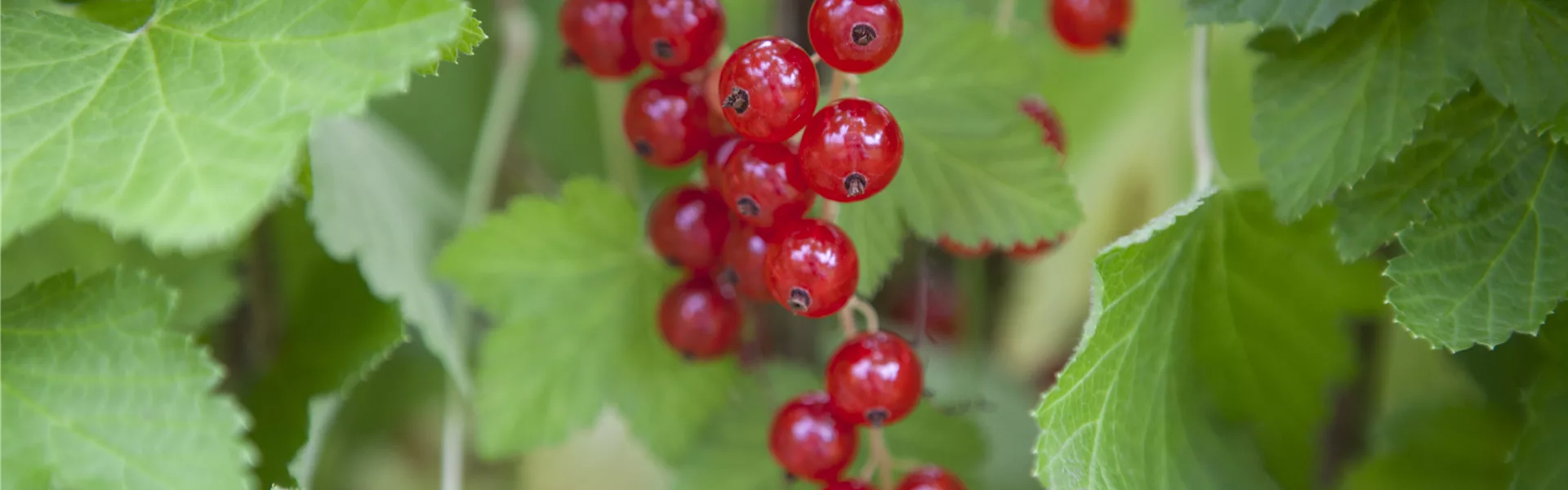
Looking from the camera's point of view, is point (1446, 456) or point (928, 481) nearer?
point (928, 481)

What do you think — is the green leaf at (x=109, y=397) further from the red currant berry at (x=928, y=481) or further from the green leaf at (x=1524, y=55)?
the green leaf at (x=1524, y=55)

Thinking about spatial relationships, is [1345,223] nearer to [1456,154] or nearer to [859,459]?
[1456,154]

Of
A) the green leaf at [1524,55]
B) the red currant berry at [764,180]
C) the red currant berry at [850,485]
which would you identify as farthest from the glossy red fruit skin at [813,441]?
the green leaf at [1524,55]

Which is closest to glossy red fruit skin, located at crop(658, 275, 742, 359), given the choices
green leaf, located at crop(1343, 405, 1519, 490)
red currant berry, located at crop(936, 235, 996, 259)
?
red currant berry, located at crop(936, 235, 996, 259)

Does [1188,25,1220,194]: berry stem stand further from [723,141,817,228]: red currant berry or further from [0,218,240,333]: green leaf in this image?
[0,218,240,333]: green leaf

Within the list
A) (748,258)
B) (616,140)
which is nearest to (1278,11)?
(748,258)

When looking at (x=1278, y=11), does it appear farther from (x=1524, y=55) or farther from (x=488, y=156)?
(x=488, y=156)
